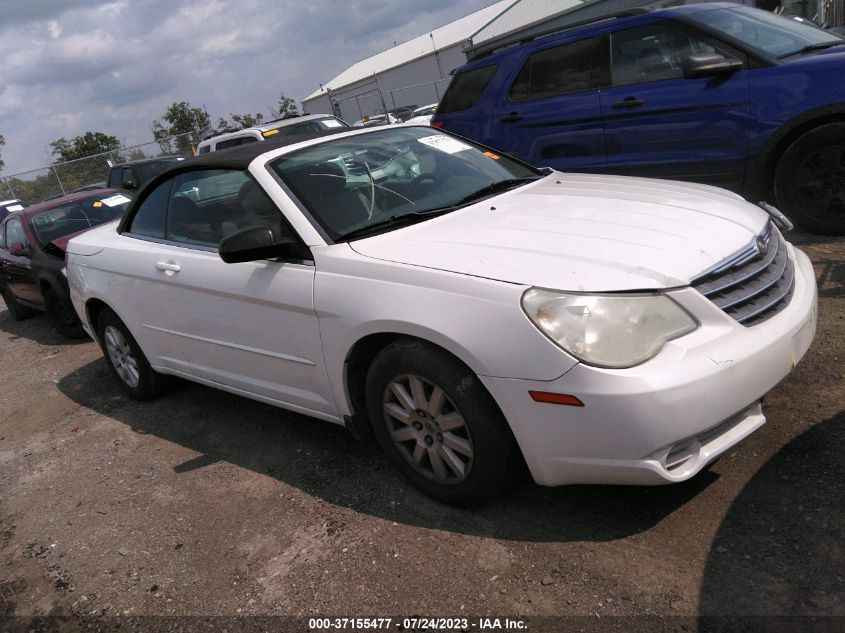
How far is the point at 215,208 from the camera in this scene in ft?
12.8

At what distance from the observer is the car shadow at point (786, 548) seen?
2148 mm

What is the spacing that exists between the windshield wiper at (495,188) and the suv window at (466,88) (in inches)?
123

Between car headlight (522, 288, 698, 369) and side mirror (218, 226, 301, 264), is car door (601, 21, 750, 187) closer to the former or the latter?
car headlight (522, 288, 698, 369)

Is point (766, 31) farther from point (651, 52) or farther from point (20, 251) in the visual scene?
point (20, 251)

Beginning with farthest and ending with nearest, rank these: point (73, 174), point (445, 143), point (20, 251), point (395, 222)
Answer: point (73, 174) → point (20, 251) → point (445, 143) → point (395, 222)

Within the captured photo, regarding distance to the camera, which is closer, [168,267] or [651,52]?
[168,267]

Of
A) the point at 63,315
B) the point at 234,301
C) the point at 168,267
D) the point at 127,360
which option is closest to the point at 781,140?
the point at 234,301

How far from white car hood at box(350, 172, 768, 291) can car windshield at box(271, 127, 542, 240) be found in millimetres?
167

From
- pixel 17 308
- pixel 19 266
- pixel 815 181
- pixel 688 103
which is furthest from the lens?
pixel 17 308

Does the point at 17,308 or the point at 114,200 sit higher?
the point at 114,200

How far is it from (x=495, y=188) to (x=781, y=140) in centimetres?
273

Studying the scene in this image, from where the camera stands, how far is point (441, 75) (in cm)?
4822

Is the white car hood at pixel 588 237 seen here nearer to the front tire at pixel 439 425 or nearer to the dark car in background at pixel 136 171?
the front tire at pixel 439 425

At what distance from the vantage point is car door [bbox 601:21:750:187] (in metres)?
5.32
